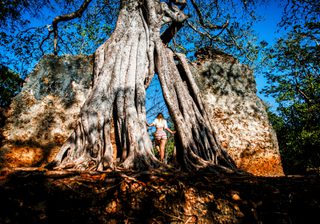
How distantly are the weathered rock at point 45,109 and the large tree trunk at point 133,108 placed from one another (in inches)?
22.1

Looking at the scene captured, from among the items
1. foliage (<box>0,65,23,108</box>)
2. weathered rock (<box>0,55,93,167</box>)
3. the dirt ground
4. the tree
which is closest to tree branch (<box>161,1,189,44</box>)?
the tree

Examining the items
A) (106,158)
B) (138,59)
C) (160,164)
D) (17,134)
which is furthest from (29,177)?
(138,59)

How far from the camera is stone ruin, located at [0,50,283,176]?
3205 millimetres

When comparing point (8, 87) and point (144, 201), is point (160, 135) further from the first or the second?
point (8, 87)

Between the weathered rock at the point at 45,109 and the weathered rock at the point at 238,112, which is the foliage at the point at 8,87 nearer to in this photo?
the weathered rock at the point at 45,109

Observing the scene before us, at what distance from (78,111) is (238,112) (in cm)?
354

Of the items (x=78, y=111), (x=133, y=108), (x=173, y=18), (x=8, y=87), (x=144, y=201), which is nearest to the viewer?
(x=144, y=201)

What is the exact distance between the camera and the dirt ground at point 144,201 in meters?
1.16

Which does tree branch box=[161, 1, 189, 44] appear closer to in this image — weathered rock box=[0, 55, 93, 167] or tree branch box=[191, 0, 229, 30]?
tree branch box=[191, 0, 229, 30]

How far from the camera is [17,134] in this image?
3180 millimetres

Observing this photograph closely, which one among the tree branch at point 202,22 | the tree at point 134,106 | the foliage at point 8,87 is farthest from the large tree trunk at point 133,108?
the foliage at point 8,87

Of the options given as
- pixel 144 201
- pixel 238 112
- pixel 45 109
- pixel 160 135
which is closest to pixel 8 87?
pixel 45 109

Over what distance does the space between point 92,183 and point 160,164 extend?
0.96m

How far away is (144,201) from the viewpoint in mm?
1313
